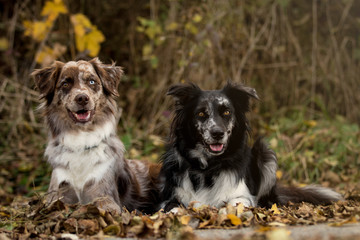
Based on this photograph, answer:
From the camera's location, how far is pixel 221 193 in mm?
4613

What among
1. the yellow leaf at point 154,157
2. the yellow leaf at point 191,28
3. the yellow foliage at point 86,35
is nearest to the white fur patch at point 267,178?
the yellow leaf at point 154,157

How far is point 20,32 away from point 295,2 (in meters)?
5.77

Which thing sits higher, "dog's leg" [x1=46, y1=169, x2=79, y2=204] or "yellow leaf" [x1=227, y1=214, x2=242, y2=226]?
"yellow leaf" [x1=227, y1=214, x2=242, y2=226]

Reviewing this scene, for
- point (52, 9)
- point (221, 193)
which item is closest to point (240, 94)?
point (221, 193)

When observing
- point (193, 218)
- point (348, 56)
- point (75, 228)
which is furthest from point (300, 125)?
point (75, 228)

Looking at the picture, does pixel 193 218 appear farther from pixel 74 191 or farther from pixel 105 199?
pixel 74 191

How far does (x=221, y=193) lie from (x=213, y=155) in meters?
0.39

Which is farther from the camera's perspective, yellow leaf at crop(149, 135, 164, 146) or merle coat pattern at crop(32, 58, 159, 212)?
yellow leaf at crop(149, 135, 164, 146)

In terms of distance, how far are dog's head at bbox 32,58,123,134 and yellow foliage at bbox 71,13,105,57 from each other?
10.7 ft

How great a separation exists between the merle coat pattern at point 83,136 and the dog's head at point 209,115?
71 centimetres

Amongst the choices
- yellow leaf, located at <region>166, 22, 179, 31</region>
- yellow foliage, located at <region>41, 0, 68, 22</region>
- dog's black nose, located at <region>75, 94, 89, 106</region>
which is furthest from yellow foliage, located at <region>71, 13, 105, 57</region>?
dog's black nose, located at <region>75, 94, 89, 106</region>

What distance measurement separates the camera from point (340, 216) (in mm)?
3881

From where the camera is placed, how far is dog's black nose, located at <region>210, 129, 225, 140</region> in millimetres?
4406

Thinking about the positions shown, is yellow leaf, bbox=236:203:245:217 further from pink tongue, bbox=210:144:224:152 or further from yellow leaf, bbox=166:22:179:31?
yellow leaf, bbox=166:22:179:31
